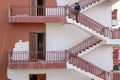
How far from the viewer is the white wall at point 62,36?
27828 mm

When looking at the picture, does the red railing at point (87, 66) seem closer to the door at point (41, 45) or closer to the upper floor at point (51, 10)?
the door at point (41, 45)

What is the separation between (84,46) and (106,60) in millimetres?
2026

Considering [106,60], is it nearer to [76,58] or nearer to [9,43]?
[76,58]

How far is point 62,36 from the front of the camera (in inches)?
1104

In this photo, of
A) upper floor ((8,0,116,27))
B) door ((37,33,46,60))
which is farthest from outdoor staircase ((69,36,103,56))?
door ((37,33,46,60))

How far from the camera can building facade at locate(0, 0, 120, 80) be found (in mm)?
26328

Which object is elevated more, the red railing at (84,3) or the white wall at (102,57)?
the red railing at (84,3)

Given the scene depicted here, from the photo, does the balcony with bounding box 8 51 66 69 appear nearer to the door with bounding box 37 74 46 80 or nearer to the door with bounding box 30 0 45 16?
the door with bounding box 37 74 46 80

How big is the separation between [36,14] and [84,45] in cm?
387

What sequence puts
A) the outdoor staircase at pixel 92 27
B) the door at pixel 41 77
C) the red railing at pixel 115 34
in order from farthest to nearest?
the door at pixel 41 77 < the red railing at pixel 115 34 < the outdoor staircase at pixel 92 27

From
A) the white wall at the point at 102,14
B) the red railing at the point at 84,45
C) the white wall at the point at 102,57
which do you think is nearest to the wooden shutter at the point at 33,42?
the red railing at the point at 84,45

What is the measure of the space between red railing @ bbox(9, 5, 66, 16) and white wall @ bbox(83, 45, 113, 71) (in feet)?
12.1

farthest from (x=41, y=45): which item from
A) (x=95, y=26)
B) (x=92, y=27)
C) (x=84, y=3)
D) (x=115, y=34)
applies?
(x=115, y=34)

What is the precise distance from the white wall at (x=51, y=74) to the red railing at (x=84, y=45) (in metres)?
1.43
